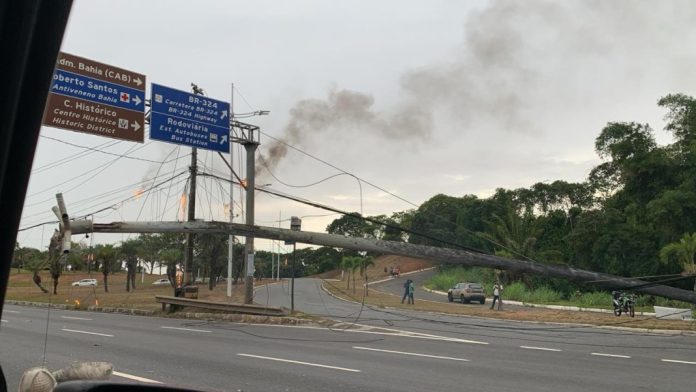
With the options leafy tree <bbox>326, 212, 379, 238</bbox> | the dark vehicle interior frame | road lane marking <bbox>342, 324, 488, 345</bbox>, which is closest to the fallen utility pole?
the dark vehicle interior frame

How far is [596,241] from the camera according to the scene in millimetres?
35906

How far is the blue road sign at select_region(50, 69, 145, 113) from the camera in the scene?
1364 centimetres

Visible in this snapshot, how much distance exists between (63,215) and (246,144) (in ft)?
56.5

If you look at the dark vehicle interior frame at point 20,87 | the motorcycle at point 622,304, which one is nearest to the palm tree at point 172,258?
the motorcycle at point 622,304

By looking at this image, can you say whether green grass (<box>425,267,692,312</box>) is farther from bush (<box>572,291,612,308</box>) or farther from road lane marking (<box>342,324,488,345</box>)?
road lane marking (<box>342,324,488,345</box>)

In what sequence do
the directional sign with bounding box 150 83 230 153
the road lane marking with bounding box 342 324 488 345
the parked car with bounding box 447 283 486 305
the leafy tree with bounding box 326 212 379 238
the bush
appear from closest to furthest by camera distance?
the road lane marking with bounding box 342 324 488 345, the directional sign with bounding box 150 83 230 153, the bush, the parked car with bounding box 447 283 486 305, the leafy tree with bounding box 326 212 379 238

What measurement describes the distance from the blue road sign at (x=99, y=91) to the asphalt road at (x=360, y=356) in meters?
6.01

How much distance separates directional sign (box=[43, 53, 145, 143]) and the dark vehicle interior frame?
13.2 m

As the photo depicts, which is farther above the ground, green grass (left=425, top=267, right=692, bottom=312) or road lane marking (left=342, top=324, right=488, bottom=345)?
green grass (left=425, top=267, right=692, bottom=312)

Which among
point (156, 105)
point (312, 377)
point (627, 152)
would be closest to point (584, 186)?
point (627, 152)

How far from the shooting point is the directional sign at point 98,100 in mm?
13688

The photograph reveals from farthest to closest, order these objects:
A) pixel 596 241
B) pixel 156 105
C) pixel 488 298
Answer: pixel 488 298, pixel 596 241, pixel 156 105

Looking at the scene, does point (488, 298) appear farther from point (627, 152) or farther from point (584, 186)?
point (584, 186)

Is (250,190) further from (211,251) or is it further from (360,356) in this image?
(211,251)
